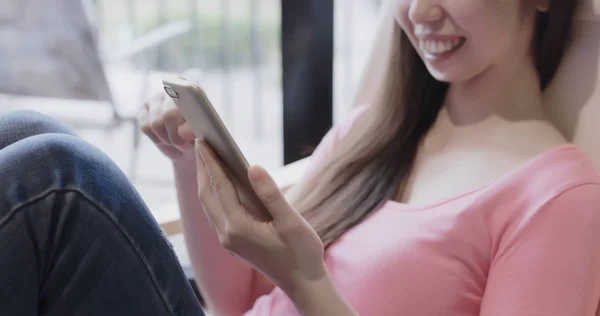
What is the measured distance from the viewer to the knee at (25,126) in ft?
2.96

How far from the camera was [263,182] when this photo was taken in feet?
2.11

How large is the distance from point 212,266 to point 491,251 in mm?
393

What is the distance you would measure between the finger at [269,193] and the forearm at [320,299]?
9 cm

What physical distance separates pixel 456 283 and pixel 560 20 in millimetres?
345

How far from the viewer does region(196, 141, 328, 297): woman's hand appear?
26.9 inches

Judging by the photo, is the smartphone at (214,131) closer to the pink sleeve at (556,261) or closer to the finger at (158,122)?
the finger at (158,122)

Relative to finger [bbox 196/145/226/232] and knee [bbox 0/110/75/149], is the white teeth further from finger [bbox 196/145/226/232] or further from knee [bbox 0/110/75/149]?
knee [bbox 0/110/75/149]

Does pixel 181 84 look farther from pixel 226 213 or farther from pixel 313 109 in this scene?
pixel 313 109

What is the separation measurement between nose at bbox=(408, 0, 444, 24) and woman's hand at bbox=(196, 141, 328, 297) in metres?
0.30

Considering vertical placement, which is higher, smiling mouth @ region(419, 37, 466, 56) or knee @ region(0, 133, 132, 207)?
smiling mouth @ region(419, 37, 466, 56)

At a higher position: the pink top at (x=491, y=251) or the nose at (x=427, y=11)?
the nose at (x=427, y=11)

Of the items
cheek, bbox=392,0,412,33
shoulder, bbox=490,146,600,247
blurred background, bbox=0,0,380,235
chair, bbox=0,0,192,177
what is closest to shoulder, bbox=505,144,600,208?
shoulder, bbox=490,146,600,247

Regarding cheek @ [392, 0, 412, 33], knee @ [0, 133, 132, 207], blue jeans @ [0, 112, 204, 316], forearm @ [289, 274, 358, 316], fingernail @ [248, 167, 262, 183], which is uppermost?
cheek @ [392, 0, 412, 33]

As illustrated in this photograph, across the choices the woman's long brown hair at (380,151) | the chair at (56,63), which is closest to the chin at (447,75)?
the woman's long brown hair at (380,151)
